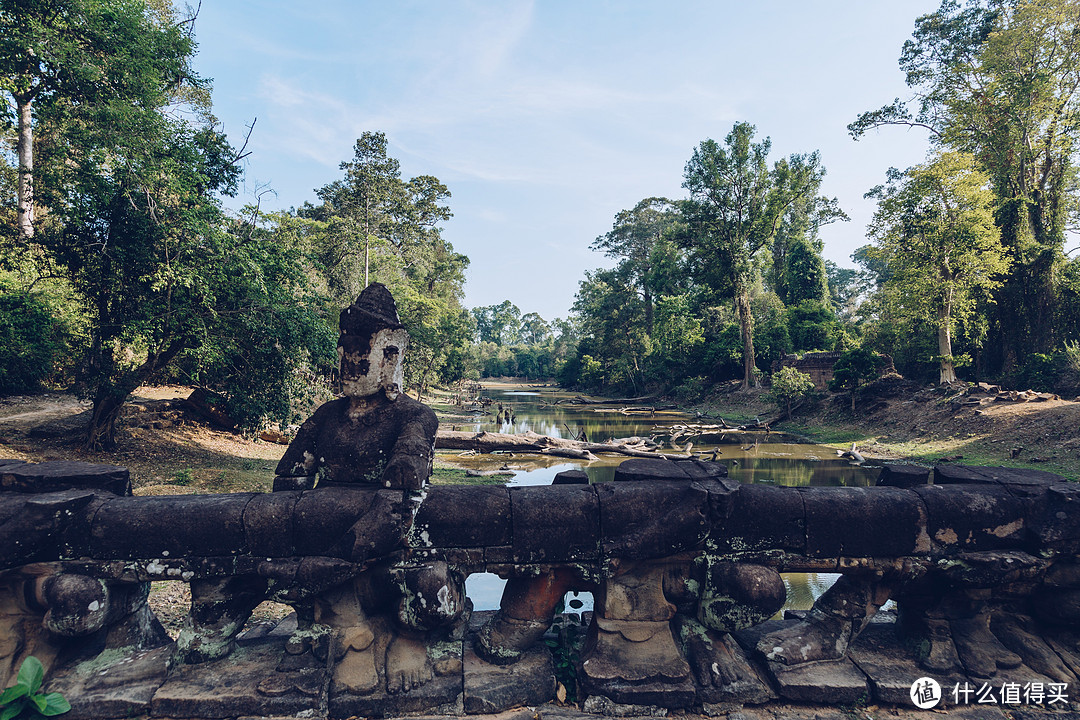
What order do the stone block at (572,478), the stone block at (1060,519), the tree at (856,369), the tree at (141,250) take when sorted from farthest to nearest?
the tree at (856,369)
the tree at (141,250)
the stone block at (572,478)
the stone block at (1060,519)

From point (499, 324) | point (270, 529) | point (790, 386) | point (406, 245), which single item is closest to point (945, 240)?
point (790, 386)

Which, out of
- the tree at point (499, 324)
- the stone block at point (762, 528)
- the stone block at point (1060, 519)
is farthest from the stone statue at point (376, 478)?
the tree at point (499, 324)

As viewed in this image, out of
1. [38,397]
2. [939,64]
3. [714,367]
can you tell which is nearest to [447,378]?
[714,367]

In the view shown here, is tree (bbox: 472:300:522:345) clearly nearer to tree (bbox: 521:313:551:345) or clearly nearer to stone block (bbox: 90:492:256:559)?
tree (bbox: 521:313:551:345)

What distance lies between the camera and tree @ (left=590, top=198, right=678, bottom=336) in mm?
49031

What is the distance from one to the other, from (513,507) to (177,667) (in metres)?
2.35

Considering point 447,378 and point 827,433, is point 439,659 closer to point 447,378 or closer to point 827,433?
point 827,433

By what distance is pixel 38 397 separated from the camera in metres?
14.2

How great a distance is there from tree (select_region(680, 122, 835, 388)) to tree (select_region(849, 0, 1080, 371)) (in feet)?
28.4

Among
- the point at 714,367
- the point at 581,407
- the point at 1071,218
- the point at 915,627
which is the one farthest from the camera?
the point at 581,407

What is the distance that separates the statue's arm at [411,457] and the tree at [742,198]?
1184 inches

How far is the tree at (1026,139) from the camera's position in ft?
64.3

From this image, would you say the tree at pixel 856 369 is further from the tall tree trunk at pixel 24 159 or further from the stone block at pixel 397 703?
the tall tree trunk at pixel 24 159

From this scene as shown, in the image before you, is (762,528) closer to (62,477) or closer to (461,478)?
(62,477)
